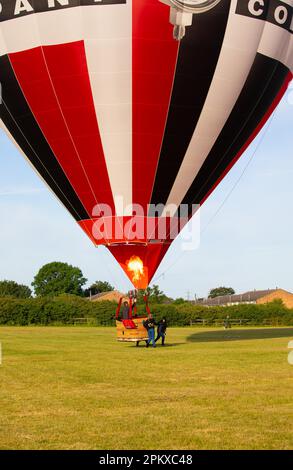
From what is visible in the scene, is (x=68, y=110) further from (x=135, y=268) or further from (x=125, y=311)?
(x=125, y=311)

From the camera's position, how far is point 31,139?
69.9 ft

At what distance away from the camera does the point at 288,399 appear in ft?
42.1

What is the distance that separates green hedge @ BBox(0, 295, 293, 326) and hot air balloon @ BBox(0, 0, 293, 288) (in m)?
48.2

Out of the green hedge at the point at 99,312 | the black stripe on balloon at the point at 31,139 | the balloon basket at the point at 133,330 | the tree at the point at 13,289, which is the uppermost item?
the tree at the point at 13,289

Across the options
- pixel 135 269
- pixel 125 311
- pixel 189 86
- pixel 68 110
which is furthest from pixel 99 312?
pixel 189 86

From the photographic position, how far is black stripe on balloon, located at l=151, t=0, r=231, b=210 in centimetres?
1905

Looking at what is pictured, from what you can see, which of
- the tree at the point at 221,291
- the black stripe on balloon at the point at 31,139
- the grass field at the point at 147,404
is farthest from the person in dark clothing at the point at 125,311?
the tree at the point at 221,291

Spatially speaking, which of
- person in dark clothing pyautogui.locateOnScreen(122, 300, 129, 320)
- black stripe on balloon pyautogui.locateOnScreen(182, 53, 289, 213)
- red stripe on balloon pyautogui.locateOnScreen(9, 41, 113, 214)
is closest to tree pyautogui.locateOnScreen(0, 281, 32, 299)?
person in dark clothing pyautogui.locateOnScreen(122, 300, 129, 320)

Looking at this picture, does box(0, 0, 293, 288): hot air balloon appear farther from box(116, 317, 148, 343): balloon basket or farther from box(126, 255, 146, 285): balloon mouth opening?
box(116, 317, 148, 343): balloon basket

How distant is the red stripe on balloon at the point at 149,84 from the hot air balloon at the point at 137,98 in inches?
1.2

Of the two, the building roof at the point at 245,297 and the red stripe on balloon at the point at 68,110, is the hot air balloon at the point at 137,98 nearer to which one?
the red stripe on balloon at the point at 68,110

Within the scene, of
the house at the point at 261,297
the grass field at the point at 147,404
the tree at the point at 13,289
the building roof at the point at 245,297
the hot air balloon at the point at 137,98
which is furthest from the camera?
the tree at the point at 13,289

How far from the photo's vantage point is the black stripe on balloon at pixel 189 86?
19.0 m
